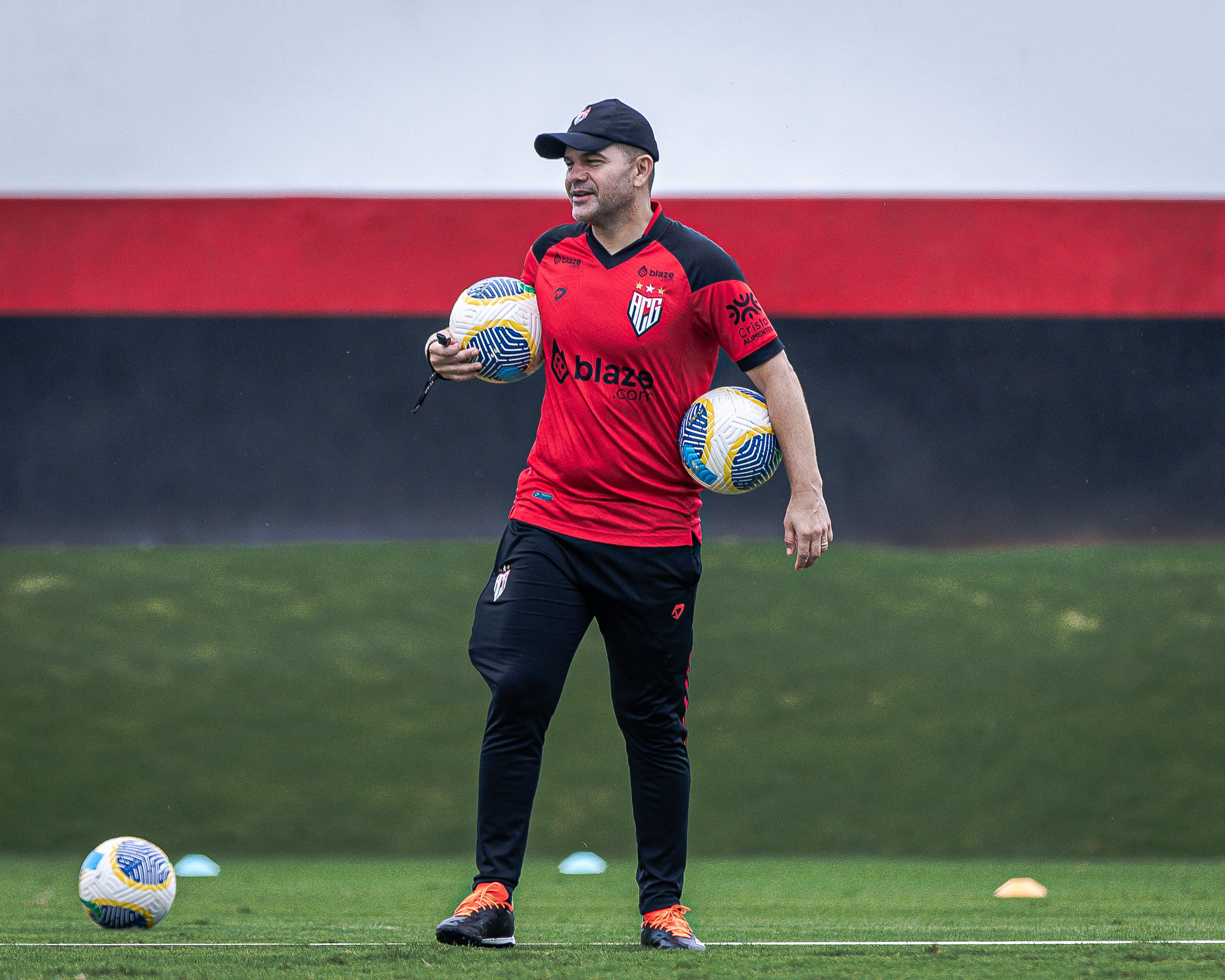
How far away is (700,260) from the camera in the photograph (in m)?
2.90

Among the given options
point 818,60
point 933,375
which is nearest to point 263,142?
point 818,60

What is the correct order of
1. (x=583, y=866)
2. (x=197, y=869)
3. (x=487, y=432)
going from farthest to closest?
(x=487, y=432)
(x=583, y=866)
(x=197, y=869)

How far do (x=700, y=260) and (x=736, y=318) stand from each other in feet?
0.47

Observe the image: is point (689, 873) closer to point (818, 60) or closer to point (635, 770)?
point (635, 770)

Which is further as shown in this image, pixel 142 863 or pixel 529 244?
pixel 529 244

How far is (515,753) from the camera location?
2850 mm

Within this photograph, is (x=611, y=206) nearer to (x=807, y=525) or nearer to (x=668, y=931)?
(x=807, y=525)

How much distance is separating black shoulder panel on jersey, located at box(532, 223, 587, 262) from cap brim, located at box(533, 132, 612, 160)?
0.20 metres

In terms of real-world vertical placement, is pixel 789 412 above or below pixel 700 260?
below

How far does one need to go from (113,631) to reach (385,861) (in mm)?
2090

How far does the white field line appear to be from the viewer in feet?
9.38

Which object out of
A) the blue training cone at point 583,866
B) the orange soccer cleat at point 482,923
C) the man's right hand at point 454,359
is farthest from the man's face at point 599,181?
the blue training cone at point 583,866

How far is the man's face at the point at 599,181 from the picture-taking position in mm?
2902

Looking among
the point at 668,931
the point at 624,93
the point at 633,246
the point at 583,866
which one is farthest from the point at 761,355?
the point at 624,93
